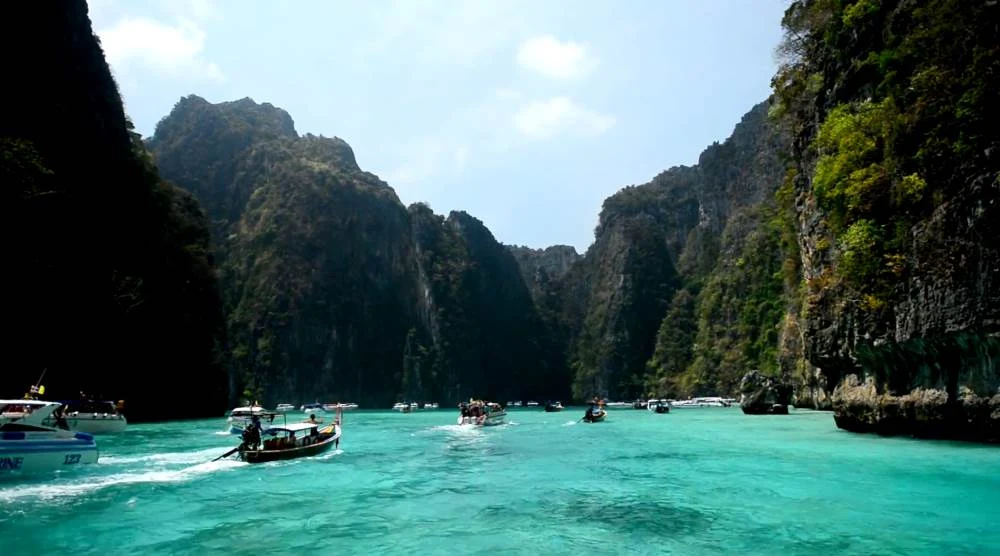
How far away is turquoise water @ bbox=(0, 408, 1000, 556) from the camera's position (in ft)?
39.9

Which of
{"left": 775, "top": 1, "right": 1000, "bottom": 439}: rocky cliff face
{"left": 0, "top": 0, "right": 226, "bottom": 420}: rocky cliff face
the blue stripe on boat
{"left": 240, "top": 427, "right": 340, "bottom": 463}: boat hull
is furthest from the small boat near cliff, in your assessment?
{"left": 775, "top": 1, "right": 1000, "bottom": 439}: rocky cliff face

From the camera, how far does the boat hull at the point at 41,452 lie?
1920cm

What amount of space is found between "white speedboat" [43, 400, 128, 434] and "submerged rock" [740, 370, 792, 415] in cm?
5235

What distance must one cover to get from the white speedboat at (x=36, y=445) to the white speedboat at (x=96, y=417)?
53.8 feet

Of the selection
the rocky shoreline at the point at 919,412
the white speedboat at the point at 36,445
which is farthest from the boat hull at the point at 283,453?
the rocky shoreline at the point at 919,412

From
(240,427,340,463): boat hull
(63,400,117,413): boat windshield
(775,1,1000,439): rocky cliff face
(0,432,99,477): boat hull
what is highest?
(775,1,1000,439): rocky cliff face

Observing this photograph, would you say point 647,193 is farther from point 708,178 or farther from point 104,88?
point 104,88

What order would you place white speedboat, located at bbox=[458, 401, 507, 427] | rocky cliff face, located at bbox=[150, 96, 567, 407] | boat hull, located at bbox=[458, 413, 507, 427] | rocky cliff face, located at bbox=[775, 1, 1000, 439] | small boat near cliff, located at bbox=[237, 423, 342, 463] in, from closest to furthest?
rocky cliff face, located at bbox=[775, 1, 1000, 439], small boat near cliff, located at bbox=[237, 423, 342, 463], boat hull, located at bbox=[458, 413, 507, 427], white speedboat, located at bbox=[458, 401, 507, 427], rocky cliff face, located at bbox=[150, 96, 567, 407]

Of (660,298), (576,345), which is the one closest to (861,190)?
(660,298)

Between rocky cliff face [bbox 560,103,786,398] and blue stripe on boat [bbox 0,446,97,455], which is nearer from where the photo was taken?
blue stripe on boat [bbox 0,446,97,455]

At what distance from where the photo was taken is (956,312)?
2159 centimetres

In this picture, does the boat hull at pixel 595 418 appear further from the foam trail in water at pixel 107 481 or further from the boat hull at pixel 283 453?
the foam trail in water at pixel 107 481

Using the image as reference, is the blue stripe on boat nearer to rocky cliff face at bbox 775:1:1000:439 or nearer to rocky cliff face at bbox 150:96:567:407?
rocky cliff face at bbox 775:1:1000:439

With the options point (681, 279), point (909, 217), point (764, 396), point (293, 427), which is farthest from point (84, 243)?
point (681, 279)
